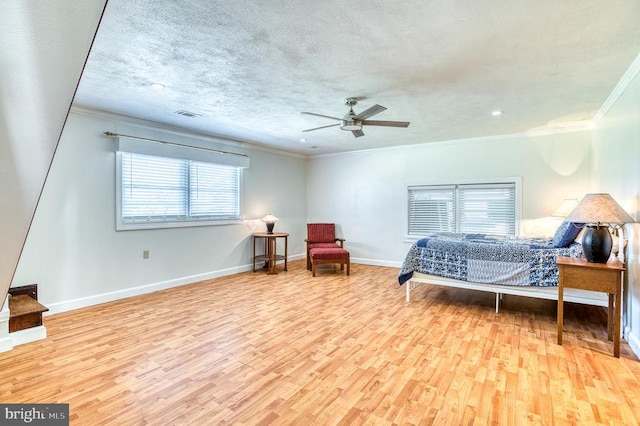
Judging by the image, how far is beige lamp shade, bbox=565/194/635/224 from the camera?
2598 mm

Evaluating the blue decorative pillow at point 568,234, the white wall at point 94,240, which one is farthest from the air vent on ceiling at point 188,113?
the blue decorative pillow at point 568,234

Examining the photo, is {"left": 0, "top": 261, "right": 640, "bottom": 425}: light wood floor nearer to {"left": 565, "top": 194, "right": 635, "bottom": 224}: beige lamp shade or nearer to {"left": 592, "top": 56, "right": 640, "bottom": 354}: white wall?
{"left": 592, "top": 56, "right": 640, "bottom": 354}: white wall

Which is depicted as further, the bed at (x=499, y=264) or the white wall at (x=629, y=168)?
the bed at (x=499, y=264)

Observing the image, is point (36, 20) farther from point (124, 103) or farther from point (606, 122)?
point (606, 122)

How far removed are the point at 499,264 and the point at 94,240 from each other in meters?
4.94

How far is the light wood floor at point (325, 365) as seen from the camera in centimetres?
192

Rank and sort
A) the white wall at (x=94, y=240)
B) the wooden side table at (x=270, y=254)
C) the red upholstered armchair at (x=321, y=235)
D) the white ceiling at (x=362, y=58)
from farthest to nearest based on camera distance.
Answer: the red upholstered armchair at (x=321, y=235) < the wooden side table at (x=270, y=254) < the white wall at (x=94, y=240) < the white ceiling at (x=362, y=58)

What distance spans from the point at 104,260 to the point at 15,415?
242 centimetres

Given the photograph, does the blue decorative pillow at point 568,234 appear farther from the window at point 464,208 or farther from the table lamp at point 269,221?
the table lamp at point 269,221

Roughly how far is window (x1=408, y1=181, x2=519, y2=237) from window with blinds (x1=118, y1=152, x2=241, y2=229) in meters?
3.47

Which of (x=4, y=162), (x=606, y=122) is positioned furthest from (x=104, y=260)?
(x=606, y=122)

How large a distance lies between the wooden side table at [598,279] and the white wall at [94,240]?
4.78m

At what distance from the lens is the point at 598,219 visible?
2.63 meters

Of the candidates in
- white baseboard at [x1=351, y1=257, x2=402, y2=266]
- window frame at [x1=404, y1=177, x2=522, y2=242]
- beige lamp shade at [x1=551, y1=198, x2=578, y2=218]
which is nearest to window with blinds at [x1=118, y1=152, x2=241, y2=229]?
white baseboard at [x1=351, y1=257, x2=402, y2=266]
